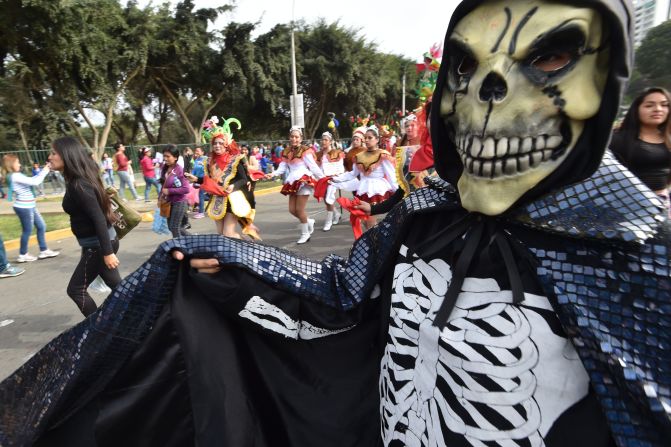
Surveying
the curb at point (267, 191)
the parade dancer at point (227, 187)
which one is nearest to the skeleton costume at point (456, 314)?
the parade dancer at point (227, 187)

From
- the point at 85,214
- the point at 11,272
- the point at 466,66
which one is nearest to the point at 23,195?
the point at 11,272

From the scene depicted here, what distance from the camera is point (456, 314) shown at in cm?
111

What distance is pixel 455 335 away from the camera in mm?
1098

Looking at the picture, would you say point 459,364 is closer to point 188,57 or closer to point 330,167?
point 330,167

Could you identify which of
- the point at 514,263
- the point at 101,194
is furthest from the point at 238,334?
the point at 101,194

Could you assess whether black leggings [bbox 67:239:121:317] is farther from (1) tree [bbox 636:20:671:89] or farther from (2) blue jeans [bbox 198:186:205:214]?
(1) tree [bbox 636:20:671:89]

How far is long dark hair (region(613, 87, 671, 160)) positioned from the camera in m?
3.31

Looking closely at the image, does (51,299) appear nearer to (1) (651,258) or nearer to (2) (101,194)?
(2) (101,194)

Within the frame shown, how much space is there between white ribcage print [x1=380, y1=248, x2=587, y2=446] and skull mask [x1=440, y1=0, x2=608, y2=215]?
0.83 feet

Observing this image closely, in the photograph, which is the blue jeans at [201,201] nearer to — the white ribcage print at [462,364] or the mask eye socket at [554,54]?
the white ribcage print at [462,364]

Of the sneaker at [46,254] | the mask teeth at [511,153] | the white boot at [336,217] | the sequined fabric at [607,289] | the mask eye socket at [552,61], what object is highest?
the mask eye socket at [552,61]

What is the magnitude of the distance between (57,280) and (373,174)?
449 cm

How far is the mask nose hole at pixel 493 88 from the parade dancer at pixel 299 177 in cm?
620

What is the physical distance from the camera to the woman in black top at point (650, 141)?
3.28m
